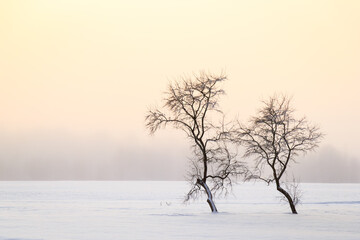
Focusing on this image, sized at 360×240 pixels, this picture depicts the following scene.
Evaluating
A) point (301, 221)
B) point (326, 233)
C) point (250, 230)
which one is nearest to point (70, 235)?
point (250, 230)

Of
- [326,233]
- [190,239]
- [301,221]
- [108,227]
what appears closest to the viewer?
[190,239]

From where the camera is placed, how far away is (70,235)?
24.0 m

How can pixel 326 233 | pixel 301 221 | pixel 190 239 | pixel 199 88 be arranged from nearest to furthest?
pixel 190 239
pixel 326 233
pixel 301 221
pixel 199 88

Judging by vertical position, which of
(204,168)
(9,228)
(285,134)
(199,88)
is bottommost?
(9,228)

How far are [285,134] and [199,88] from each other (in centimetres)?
654

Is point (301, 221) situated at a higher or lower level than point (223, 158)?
lower

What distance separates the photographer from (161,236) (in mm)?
24016

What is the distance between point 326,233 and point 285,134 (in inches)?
526

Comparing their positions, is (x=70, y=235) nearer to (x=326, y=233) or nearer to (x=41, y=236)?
(x=41, y=236)

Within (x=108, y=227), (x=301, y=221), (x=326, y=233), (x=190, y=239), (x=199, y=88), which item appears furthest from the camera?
(x=199, y=88)

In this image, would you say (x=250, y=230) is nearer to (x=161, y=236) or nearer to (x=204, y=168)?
(x=161, y=236)

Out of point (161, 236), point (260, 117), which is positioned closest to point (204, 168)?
point (260, 117)

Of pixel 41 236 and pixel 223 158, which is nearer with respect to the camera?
pixel 41 236

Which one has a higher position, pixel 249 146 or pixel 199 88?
pixel 199 88
